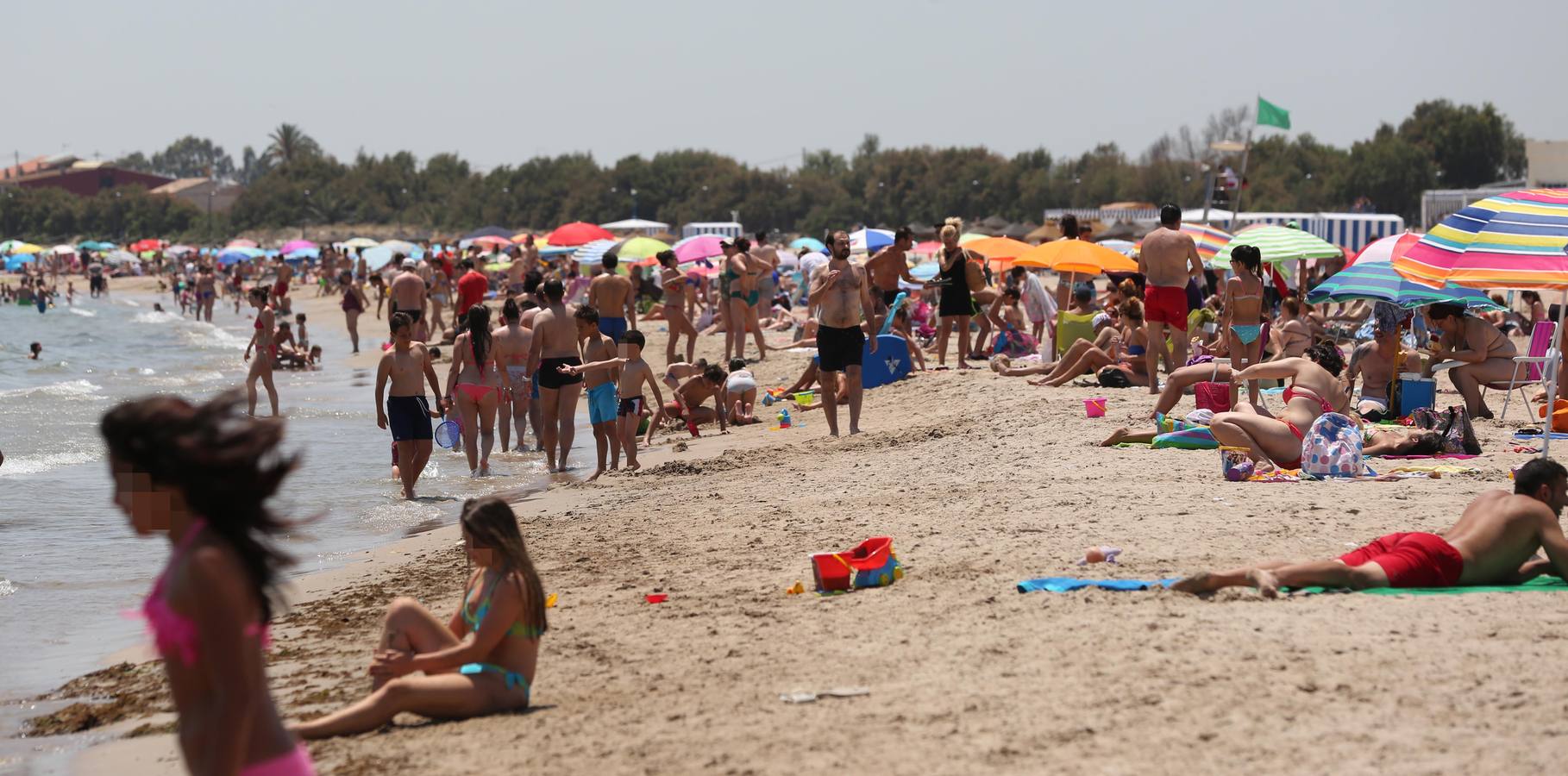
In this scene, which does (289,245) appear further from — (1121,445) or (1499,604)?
(1499,604)

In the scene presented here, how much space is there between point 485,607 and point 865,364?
9822 mm

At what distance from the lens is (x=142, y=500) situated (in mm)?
2609

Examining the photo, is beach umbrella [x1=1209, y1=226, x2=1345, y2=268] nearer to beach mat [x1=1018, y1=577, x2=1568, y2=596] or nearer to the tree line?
beach mat [x1=1018, y1=577, x2=1568, y2=596]

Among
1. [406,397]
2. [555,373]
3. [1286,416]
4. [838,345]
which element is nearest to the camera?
[1286,416]

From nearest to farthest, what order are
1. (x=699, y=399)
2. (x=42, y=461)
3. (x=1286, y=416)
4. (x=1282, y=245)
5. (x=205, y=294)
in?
1. (x=1286, y=416)
2. (x=699, y=399)
3. (x=42, y=461)
4. (x=1282, y=245)
5. (x=205, y=294)

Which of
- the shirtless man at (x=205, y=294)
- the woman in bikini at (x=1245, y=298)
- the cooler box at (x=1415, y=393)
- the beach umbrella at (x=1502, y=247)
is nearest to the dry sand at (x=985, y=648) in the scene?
the beach umbrella at (x=1502, y=247)

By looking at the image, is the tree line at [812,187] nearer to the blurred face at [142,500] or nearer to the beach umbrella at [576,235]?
the beach umbrella at [576,235]

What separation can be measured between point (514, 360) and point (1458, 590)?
23.2 feet

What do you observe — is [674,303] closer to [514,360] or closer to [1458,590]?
[514,360]

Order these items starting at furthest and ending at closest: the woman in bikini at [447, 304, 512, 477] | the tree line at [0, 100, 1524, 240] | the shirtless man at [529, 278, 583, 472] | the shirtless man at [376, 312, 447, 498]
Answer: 1. the tree line at [0, 100, 1524, 240]
2. the woman in bikini at [447, 304, 512, 477]
3. the shirtless man at [529, 278, 583, 472]
4. the shirtless man at [376, 312, 447, 498]

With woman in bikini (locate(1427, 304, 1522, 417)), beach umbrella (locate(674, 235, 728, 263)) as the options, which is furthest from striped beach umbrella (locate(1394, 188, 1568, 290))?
beach umbrella (locate(674, 235, 728, 263))

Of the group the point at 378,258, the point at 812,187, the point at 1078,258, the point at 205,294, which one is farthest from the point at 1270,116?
the point at 812,187

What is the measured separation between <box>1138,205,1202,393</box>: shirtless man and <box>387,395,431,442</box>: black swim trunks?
199 inches

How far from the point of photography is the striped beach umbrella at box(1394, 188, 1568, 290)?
6809mm
